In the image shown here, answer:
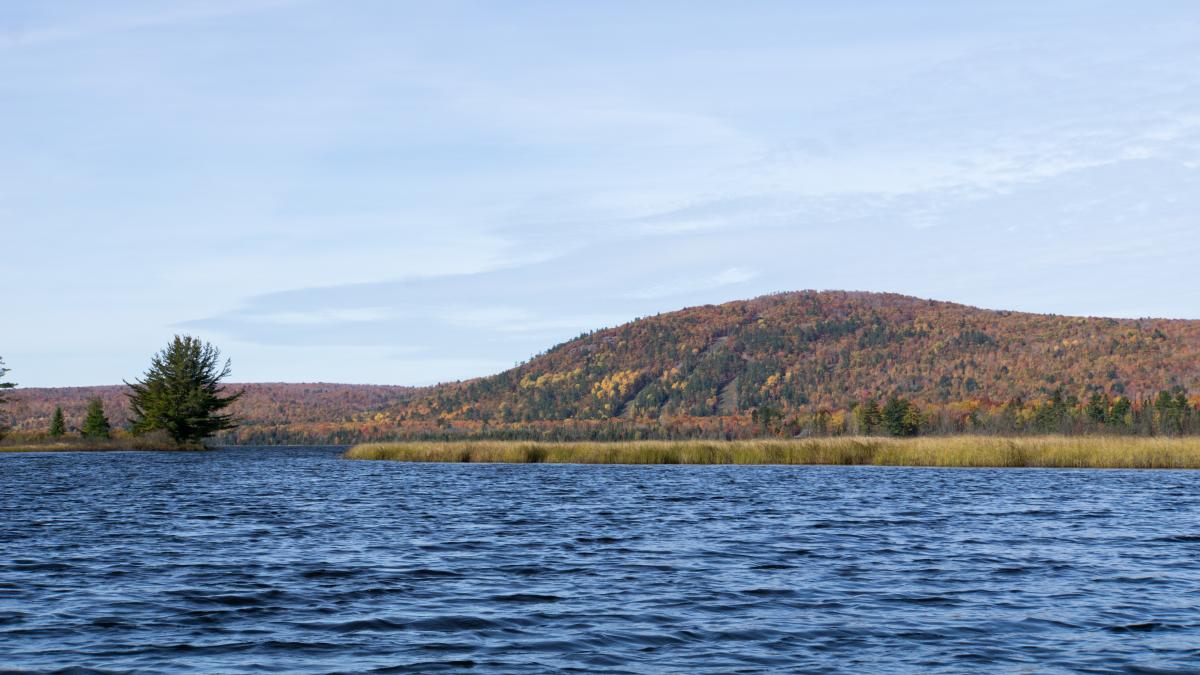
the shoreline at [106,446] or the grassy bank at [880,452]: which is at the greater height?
the shoreline at [106,446]

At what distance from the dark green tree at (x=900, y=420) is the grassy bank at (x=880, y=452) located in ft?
269

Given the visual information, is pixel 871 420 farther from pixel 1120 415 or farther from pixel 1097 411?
pixel 1120 415

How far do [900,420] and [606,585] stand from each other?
5508 inches

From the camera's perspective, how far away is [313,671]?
1262 centimetres

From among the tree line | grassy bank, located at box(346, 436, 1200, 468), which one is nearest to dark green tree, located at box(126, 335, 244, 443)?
the tree line

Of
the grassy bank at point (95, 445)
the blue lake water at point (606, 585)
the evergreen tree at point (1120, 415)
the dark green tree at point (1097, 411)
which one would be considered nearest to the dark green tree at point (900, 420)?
the dark green tree at point (1097, 411)

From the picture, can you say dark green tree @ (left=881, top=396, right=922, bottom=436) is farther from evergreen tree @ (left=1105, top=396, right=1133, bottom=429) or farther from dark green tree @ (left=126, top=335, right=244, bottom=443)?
dark green tree @ (left=126, top=335, right=244, bottom=443)

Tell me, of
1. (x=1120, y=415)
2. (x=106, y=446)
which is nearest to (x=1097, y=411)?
(x=1120, y=415)

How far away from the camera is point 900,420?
501 ft

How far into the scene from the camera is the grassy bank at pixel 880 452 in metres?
61.8

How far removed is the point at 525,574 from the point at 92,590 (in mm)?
7617

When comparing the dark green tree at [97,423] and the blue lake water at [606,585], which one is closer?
the blue lake water at [606,585]

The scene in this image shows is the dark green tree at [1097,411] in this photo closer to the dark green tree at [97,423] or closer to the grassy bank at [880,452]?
the grassy bank at [880,452]

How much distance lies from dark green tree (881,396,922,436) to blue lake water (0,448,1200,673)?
374ft
